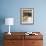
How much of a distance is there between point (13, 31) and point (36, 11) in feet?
3.47

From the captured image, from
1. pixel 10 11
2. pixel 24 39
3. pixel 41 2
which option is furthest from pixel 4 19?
pixel 41 2

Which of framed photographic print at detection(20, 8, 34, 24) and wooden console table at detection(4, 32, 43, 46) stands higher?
framed photographic print at detection(20, 8, 34, 24)

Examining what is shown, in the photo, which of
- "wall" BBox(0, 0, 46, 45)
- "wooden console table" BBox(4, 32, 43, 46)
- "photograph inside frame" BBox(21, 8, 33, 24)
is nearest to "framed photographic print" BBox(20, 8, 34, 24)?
"photograph inside frame" BBox(21, 8, 33, 24)

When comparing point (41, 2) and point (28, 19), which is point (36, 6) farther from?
point (28, 19)

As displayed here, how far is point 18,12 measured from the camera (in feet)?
15.0

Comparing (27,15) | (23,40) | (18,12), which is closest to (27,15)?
(27,15)

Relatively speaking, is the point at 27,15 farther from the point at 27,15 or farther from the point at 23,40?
the point at 23,40

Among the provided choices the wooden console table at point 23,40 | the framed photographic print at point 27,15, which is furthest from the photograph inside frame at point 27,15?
the wooden console table at point 23,40

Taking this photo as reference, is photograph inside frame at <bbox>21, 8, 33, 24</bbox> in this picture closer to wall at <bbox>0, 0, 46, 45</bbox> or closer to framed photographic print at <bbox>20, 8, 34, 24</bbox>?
framed photographic print at <bbox>20, 8, 34, 24</bbox>

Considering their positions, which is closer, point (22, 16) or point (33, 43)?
point (33, 43)

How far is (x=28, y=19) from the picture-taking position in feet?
15.0

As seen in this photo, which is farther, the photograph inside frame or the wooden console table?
the photograph inside frame

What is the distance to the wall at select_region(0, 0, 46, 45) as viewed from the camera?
4551 millimetres

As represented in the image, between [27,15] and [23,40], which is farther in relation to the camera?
[27,15]
